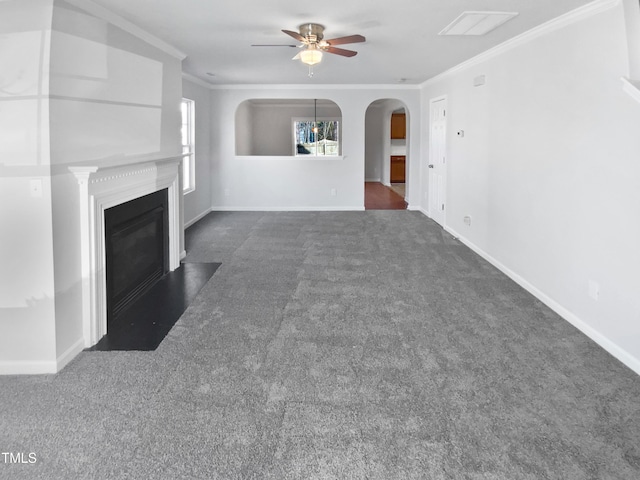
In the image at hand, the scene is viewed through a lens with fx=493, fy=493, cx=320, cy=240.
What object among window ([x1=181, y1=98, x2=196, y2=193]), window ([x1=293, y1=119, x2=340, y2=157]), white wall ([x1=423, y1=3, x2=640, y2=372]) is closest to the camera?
white wall ([x1=423, y1=3, x2=640, y2=372])

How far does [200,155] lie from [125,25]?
4318 millimetres

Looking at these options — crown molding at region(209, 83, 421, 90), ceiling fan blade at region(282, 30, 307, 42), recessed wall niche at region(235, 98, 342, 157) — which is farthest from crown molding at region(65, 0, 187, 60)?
recessed wall niche at region(235, 98, 342, 157)

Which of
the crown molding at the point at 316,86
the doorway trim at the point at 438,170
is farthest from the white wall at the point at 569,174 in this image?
the crown molding at the point at 316,86

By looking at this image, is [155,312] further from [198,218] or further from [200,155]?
[200,155]

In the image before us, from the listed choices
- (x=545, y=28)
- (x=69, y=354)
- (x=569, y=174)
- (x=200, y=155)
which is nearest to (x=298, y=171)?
(x=200, y=155)

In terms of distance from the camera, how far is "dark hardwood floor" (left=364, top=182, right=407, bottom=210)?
30.7 ft

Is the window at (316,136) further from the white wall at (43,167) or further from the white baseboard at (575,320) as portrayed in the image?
the white wall at (43,167)

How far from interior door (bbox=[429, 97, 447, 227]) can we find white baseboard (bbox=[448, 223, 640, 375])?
229cm

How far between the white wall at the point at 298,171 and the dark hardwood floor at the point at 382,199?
0.64 meters

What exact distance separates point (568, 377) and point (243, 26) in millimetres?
3471

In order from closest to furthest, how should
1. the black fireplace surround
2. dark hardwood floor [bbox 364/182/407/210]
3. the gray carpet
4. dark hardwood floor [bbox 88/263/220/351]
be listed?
the gray carpet → dark hardwood floor [bbox 88/263/220/351] → the black fireplace surround → dark hardwood floor [bbox 364/182/407/210]

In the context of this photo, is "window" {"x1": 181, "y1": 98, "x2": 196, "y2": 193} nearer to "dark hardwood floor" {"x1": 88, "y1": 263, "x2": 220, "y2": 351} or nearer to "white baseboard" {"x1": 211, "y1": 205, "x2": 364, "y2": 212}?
"white baseboard" {"x1": 211, "y1": 205, "x2": 364, "y2": 212}

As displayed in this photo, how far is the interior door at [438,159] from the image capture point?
7.30m

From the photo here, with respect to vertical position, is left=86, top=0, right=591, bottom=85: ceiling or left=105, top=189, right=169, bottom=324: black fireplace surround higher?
left=86, top=0, right=591, bottom=85: ceiling
